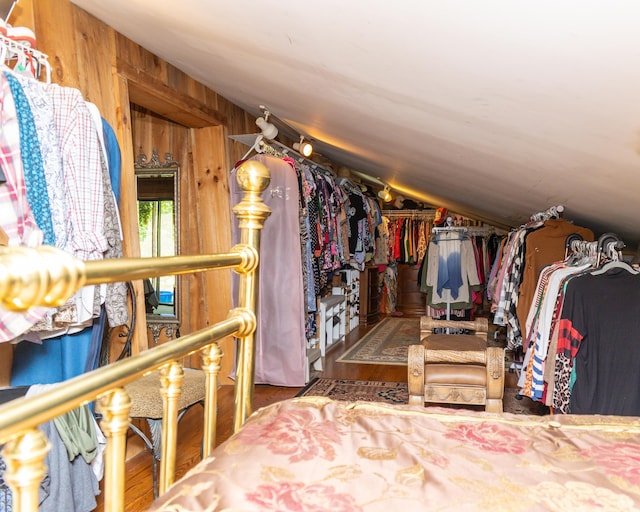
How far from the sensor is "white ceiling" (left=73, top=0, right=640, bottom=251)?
118cm

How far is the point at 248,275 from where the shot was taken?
1.30 m

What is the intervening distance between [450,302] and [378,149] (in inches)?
84.1

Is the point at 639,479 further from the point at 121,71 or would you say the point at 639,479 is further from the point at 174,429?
the point at 121,71

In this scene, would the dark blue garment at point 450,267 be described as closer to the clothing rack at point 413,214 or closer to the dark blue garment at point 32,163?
the clothing rack at point 413,214

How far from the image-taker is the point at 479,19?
118 centimetres

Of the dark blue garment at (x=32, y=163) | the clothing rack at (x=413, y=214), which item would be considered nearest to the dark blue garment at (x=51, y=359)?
the dark blue garment at (x=32, y=163)

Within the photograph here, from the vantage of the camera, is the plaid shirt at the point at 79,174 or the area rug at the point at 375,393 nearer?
the plaid shirt at the point at 79,174

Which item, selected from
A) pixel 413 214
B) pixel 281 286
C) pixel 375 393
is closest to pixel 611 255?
pixel 375 393

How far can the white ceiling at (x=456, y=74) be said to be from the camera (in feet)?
3.87

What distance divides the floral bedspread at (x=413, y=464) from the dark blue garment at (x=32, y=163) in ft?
3.45

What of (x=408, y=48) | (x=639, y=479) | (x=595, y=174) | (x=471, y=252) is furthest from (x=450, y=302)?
(x=639, y=479)

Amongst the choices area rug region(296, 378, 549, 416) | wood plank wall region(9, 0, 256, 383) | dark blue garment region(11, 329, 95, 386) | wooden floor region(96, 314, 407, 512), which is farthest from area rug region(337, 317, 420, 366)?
dark blue garment region(11, 329, 95, 386)

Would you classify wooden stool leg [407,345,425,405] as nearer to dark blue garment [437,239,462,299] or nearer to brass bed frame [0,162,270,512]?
brass bed frame [0,162,270,512]

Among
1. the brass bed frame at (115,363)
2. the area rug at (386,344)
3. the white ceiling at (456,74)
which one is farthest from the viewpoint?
the area rug at (386,344)
